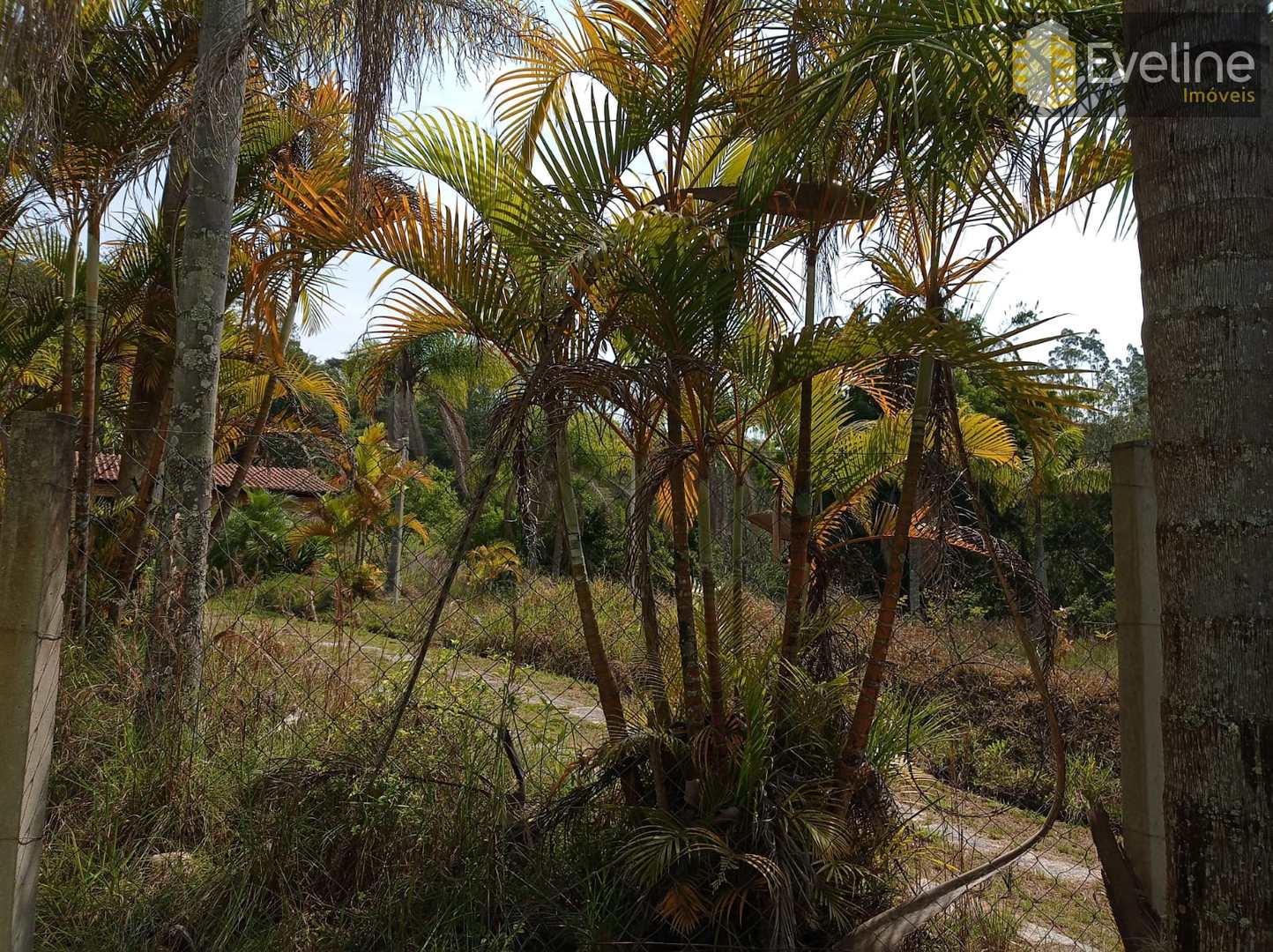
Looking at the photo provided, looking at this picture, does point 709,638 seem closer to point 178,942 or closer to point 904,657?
point 178,942

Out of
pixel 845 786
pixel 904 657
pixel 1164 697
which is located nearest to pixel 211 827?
pixel 845 786

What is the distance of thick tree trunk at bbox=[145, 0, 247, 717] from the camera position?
3.59m

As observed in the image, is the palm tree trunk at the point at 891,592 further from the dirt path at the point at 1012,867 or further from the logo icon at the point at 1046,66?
the logo icon at the point at 1046,66

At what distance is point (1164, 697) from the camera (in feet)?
6.07

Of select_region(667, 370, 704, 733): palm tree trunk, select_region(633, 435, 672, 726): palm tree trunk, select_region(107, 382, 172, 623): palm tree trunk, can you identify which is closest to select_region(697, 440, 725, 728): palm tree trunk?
select_region(667, 370, 704, 733): palm tree trunk

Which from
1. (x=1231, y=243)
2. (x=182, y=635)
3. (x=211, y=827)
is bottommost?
(x=211, y=827)

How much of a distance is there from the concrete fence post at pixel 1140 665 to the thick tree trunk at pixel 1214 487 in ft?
1.57

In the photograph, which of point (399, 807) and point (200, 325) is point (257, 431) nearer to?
point (200, 325)

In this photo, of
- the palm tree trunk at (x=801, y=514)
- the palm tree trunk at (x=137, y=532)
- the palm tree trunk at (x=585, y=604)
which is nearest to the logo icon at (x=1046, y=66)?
the palm tree trunk at (x=801, y=514)

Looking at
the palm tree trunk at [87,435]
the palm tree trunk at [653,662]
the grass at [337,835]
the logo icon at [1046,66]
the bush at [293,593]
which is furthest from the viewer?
the palm tree trunk at [87,435]

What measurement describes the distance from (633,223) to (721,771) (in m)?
1.66

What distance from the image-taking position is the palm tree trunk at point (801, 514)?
2979 millimetres

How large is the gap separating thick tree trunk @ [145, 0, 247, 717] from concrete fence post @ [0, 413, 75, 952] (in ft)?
3.81

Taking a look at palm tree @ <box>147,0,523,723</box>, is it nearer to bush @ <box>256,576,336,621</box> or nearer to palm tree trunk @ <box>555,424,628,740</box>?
bush @ <box>256,576,336,621</box>
